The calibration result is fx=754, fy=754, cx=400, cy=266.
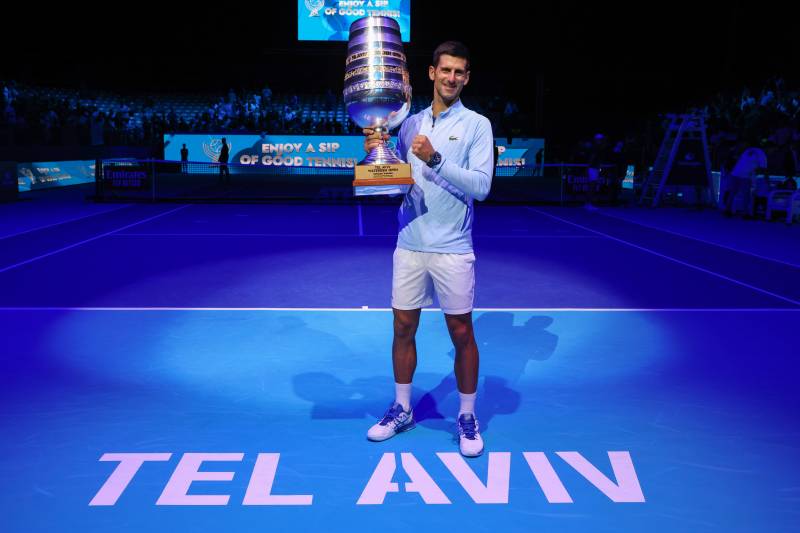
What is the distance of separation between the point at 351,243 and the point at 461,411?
324 inches

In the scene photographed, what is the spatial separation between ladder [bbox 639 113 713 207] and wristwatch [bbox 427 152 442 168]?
49.4 ft

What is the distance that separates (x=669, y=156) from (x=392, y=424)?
1590 cm

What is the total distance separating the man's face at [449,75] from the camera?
3656 millimetres

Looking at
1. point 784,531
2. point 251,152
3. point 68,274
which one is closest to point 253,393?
point 784,531

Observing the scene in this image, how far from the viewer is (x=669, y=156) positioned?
18125 mm

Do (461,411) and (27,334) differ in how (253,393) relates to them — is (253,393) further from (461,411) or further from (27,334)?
(27,334)

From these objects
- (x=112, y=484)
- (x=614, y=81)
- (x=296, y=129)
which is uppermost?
(x=614, y=81)

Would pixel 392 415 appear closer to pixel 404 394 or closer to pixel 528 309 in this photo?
pixel 404 394

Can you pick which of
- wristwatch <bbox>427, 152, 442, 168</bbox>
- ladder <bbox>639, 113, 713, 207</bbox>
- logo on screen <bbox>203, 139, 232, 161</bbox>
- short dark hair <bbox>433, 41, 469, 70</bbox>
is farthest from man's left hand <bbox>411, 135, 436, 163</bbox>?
logo on screen <bbox>203, 139, 232, 161</bbox>

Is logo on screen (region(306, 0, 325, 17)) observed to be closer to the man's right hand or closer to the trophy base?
the man's right hand

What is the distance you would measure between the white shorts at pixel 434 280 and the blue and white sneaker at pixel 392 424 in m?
0.59

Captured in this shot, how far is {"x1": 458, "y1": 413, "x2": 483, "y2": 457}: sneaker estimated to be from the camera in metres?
3.76

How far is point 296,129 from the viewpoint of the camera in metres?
33.5

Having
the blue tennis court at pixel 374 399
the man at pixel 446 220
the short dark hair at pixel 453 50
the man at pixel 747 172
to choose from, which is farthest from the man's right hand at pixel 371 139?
the man at pixel 747 172
